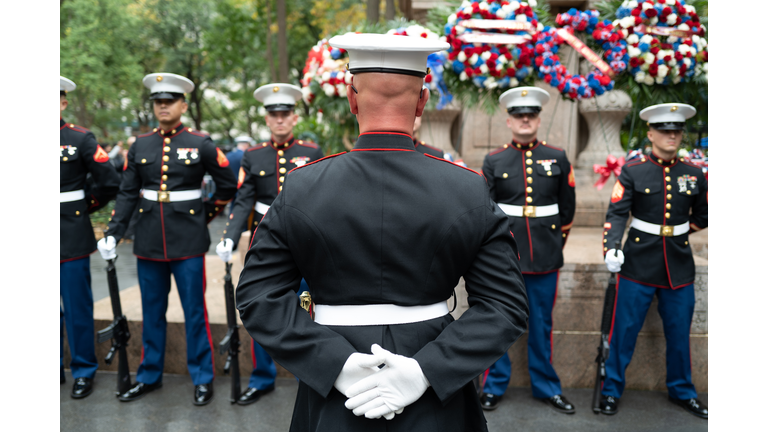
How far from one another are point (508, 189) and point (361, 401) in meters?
2.58

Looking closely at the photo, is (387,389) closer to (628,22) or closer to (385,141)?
(385,141)

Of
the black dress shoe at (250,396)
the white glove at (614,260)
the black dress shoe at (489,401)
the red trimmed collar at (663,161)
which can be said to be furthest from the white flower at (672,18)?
the black dress shoe at (250,396)

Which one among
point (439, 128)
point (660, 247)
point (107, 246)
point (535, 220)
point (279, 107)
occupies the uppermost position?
point (279, 107)

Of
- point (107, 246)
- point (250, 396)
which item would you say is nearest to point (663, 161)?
point (250, 396)

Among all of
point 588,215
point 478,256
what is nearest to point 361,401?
point 478,256

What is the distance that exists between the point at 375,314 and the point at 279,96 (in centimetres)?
281

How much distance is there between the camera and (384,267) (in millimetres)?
1493

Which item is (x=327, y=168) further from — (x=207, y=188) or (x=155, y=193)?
(x=207, y=188)

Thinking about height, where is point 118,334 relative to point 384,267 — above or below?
below

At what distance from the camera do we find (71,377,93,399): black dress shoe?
385cm

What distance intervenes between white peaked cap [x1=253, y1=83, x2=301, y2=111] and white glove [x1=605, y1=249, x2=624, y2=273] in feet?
7.62

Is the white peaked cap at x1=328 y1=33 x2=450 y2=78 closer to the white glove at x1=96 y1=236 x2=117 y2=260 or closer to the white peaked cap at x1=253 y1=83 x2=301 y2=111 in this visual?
the white peaked cap at x1=253 y1=83 x2=301 y2=111

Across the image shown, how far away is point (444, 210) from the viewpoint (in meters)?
1.48

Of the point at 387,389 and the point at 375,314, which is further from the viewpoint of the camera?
the point at 375,314
